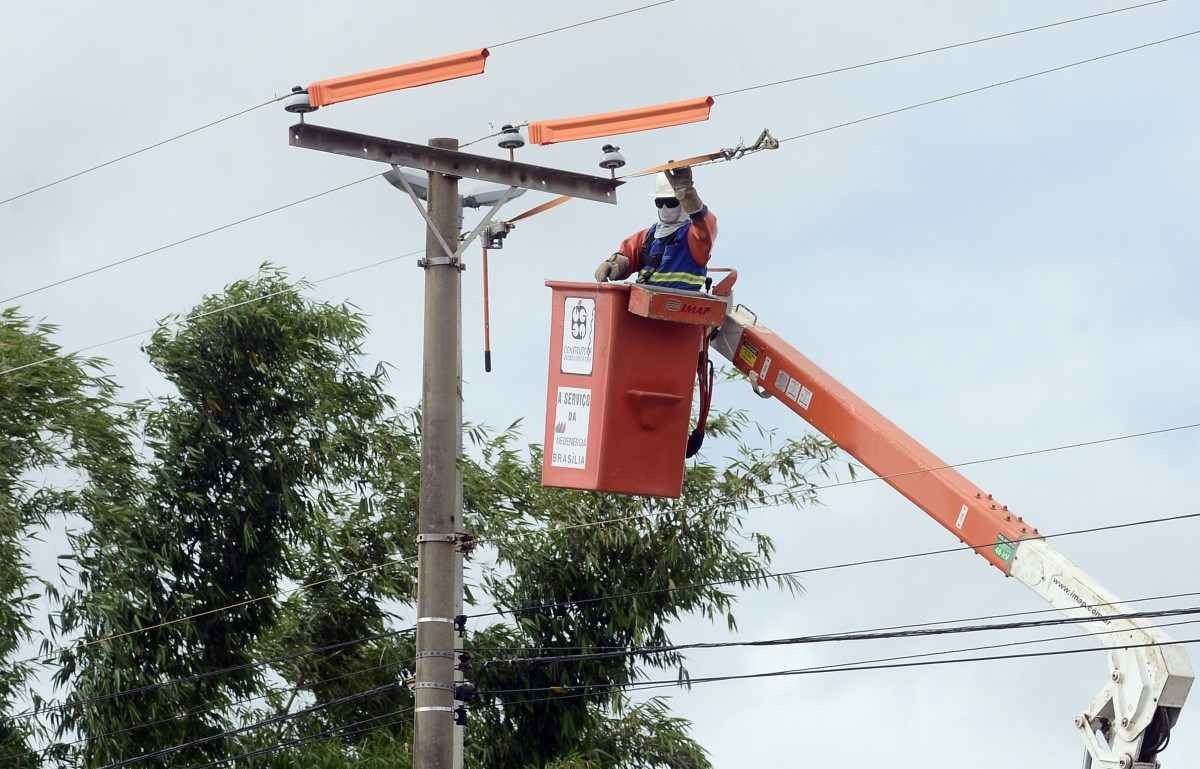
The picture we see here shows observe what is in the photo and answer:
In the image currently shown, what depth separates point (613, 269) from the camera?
14.6 meters

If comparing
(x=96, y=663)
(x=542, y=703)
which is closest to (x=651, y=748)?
(x=542, y=703)

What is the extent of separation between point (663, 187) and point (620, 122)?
2.37 feet

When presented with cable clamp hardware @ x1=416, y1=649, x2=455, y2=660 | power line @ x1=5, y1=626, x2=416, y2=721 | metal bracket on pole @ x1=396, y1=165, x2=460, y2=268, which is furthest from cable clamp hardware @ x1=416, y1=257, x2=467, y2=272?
power line @ x1=5, y1=626, x2=416, y2=721

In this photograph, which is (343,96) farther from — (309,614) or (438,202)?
(309,614)

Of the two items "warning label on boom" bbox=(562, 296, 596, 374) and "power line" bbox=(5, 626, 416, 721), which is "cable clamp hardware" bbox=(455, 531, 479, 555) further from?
"power line" bbox=(5, 626, 416, 721)

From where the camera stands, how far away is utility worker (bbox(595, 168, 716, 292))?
1419cm

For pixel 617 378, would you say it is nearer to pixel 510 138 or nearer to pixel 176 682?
pixel 510 138

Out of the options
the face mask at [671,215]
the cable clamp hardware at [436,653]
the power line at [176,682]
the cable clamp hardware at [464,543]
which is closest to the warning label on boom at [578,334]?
the face mask at [671,215]

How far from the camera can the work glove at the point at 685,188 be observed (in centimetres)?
1411

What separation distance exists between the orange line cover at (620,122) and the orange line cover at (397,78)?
2.53ft

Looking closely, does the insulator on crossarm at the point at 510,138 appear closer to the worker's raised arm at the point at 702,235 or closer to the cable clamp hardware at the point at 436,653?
the worker's raised arm at the point at 702,235

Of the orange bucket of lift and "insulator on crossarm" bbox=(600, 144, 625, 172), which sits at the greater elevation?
"insulator on crossarm" bbox=(600, 144, 625, 172)

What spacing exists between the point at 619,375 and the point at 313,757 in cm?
960

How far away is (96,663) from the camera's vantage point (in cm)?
2206
